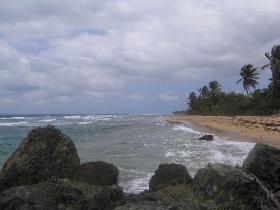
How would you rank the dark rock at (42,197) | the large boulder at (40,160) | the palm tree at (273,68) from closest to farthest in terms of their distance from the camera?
1. the dark rock at (42,197)
2. the large boulder at (40,160)
3. the palm tree at (273,68)

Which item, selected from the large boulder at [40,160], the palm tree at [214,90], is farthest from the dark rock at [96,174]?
the palm tree at [214,90]

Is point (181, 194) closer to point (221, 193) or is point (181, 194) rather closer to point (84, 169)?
point (221, 193)

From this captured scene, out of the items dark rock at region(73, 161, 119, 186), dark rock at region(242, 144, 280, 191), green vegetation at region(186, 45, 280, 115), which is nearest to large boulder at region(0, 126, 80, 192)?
dark rock at region(73, 161, 119, 186)

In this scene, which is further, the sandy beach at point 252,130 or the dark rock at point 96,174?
the sandy beach at point 252,130

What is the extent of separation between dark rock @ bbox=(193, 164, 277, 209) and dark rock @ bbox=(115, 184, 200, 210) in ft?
0.59

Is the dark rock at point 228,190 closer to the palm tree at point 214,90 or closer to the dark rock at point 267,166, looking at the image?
the dark rock at point 267,166

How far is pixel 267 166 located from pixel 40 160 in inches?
215

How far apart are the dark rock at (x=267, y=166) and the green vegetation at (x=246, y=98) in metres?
51.2

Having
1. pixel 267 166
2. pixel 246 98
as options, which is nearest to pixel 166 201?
pixel 267 166

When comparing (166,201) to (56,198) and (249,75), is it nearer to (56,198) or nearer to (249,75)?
(56,198)

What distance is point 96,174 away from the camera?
11289 millimetres

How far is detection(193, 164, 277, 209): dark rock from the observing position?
686cm

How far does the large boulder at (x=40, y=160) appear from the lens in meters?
10.2

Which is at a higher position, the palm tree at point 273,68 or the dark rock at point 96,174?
the palm tree at point 273,68
